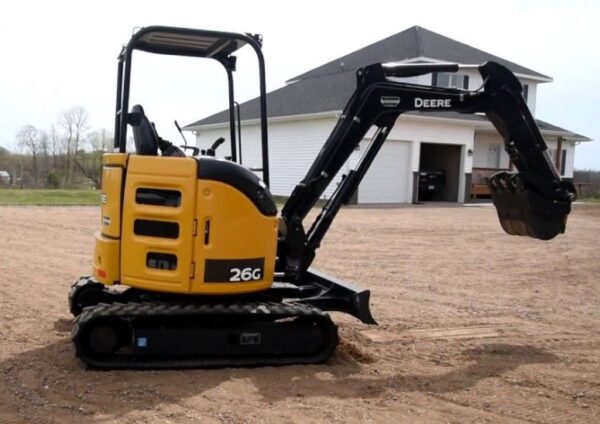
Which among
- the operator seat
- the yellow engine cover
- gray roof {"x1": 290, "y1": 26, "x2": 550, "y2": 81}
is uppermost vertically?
gray roof {"x1": 290, "y1": 26, "x2": 550, "y2": 81}

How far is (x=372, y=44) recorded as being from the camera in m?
37.4

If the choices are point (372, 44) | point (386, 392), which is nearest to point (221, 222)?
point (386, 392)

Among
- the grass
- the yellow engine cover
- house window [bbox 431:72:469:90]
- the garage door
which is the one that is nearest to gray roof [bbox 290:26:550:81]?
house window [bbox 431:72:469:90]

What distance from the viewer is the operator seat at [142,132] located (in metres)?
5.89

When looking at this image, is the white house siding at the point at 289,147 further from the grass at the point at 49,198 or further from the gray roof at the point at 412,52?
the grass at the point at 49,198

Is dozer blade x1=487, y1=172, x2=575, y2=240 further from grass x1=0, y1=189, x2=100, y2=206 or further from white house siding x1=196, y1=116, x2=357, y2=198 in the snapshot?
white house siding x1=196, y1=116, x2=357, y2=198

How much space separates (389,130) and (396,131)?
2358 centimetres

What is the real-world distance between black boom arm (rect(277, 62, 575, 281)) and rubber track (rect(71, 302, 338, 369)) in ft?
2.98

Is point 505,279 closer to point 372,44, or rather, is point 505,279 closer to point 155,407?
point 155,407

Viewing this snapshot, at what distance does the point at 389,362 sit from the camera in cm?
629

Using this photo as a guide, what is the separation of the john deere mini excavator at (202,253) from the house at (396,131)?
20.9 m

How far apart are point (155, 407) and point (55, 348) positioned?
1.81 m

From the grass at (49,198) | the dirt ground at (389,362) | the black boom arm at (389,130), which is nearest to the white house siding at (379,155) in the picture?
the grass at (49,198)

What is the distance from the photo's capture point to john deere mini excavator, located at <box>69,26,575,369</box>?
557 cm
